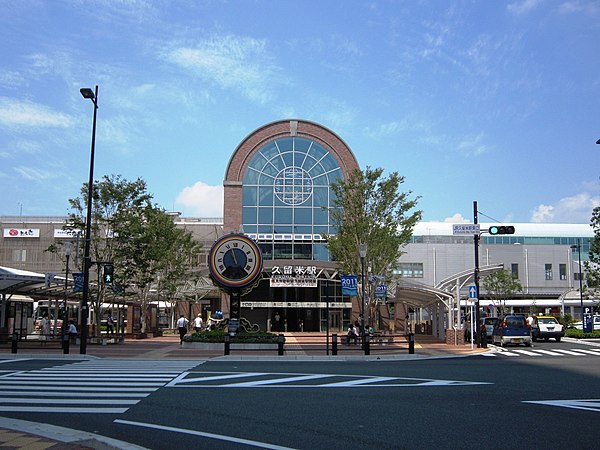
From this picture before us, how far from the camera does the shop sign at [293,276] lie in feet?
164

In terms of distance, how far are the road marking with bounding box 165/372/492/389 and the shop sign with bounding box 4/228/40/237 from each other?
6835cm

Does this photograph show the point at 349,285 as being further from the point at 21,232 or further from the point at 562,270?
the point at 562,270

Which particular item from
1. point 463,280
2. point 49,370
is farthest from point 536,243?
point 49,370

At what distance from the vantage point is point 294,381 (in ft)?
53.2

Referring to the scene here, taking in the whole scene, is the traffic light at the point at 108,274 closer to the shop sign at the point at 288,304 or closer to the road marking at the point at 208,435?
the road marking at the point at 208,435

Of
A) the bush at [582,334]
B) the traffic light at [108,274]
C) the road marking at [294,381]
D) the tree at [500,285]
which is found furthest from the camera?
the tree at [500,285]

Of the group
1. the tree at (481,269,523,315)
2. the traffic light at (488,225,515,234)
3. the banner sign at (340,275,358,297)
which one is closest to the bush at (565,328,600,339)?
the tree at (481,269,523,315)

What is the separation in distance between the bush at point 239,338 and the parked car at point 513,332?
1354cm

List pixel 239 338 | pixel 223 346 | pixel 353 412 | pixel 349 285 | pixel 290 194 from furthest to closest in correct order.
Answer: pixel 290 194, pixel 223 346, pixel 239 338, pixel 349 285, pixel 353 412

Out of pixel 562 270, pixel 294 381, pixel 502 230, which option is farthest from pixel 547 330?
pixel 562 270

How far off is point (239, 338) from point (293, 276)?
19726 millimetres

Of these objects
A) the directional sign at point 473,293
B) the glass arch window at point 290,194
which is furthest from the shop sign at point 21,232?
the directional sign at point 473,293

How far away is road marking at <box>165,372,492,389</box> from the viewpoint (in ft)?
50.2

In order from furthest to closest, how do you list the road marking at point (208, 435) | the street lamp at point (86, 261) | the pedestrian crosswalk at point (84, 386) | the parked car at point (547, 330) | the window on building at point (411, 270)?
1. the window on building at point (411, 270)
2. the parked car at point (547, 330)
3. the street lamp at point (86, 261)
4. the pedestrian crosswalk at point (84, 386)
5. the road marking at point (208, 435)
